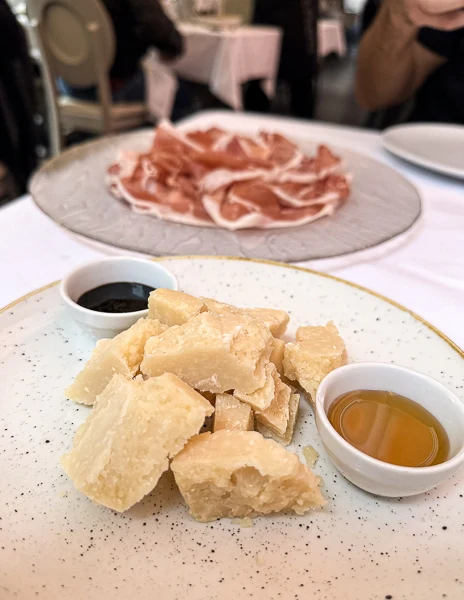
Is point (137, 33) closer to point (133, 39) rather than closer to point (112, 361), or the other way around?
point (133, 39)

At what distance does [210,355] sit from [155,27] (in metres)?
3.94

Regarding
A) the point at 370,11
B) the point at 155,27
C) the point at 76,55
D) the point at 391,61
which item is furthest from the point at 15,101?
the point at 370,11

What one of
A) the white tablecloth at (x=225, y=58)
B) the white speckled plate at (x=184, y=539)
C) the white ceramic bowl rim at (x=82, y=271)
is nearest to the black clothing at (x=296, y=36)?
the white tablecloth at (x=225, y=58)

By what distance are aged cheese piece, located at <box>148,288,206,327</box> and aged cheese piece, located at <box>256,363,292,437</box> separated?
0.54 feet

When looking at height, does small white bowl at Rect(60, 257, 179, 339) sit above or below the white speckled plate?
above

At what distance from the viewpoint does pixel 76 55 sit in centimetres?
363

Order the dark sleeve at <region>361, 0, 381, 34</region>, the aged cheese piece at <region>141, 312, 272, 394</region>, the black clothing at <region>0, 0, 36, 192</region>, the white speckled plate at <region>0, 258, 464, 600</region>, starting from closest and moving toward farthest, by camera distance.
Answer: the white speckled plate at <region>0, 258, 464, 600</region> < the aged cheese piece at <region>141, 312, 272, 394</region> < the black clothing at <region>0, 0, 36, 192</region> < the dark sleeve at <region>361, 0, 381, 34</region>

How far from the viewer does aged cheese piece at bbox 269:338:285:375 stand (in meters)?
0.86

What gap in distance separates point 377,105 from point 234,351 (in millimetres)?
2705

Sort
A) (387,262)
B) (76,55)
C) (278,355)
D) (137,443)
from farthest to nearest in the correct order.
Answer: (76,55), (387,262), (278,355), (137,443)

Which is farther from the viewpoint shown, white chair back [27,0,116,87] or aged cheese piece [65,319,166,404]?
white chair back [27,0,116,87]

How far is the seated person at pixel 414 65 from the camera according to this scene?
2.48 meters

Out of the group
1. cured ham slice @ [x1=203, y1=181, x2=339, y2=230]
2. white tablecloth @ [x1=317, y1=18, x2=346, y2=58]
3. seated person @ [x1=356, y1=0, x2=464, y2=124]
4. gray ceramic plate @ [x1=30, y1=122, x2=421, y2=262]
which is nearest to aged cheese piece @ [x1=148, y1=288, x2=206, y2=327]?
gray ceramic plate @ [x1=30, y1=122, x2=421, y2=262]

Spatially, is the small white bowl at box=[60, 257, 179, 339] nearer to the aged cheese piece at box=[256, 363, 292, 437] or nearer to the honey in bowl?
the aged cheese piece at box=[256, 363, 292, 437]
